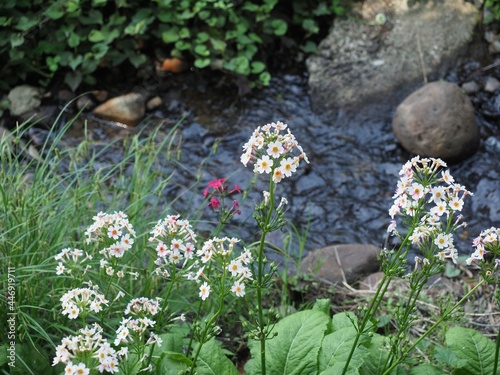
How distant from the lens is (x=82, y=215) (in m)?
3.00

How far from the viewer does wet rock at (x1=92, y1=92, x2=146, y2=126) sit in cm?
493

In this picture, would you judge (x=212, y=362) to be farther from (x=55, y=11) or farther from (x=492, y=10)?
(x=492, y=10)

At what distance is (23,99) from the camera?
498cm

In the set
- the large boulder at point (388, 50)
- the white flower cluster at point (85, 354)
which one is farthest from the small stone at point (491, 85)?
the white flower cluster at point (85, 354)

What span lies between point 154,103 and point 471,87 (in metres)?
2.32

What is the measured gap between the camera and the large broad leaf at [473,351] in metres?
2.21

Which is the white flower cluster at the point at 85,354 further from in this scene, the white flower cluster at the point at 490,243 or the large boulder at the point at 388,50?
the large boulder at the point at 388,50

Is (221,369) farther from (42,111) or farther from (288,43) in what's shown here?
(288,43)

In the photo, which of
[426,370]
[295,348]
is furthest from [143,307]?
[426,370]

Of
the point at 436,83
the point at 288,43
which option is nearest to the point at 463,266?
the point at 436,83

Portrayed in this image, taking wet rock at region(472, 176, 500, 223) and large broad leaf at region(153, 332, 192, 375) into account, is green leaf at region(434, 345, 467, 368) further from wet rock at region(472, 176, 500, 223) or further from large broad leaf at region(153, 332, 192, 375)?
wet rock at region(472, 176, 500, 223)

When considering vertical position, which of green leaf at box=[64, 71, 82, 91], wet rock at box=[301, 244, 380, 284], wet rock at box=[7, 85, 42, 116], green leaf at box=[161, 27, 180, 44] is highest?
green leaf at box=[161, 27, 180, 44]

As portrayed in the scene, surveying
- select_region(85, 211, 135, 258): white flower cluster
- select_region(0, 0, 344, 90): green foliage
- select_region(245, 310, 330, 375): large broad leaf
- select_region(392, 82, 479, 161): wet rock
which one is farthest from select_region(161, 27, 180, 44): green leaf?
select_region(85, 211, 135, 258): white flower cluster

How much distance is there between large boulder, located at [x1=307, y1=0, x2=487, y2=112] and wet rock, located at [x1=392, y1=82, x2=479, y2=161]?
1.51 feet
